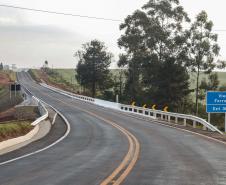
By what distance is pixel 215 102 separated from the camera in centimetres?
3291

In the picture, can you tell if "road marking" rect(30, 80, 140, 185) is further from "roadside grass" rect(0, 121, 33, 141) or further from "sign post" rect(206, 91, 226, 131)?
"sign post" rect(206, 91, 226, 131)

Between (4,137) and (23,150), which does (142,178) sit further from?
(4,137)

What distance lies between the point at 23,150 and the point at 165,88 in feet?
202

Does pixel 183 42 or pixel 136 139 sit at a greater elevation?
pixel 183 42

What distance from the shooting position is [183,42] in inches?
3258

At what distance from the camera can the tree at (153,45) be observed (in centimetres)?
8262

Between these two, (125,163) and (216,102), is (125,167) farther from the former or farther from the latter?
(216,102)

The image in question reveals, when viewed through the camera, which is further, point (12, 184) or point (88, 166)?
point (88, 166)

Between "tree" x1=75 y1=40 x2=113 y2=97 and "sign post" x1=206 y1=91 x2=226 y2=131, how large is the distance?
97.0 m

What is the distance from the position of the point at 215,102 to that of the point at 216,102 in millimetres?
64

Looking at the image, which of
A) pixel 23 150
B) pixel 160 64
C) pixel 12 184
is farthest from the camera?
pixel 160 64

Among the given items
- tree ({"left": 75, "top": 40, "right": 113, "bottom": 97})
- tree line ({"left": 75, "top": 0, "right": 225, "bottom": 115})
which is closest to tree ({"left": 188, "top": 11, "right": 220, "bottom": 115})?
tree line ({"left": 75, "top": 0, "right": 225, "bottom": 115})

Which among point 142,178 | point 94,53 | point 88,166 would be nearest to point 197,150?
point 88,166

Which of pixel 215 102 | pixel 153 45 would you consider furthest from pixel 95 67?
pixel 215 102
